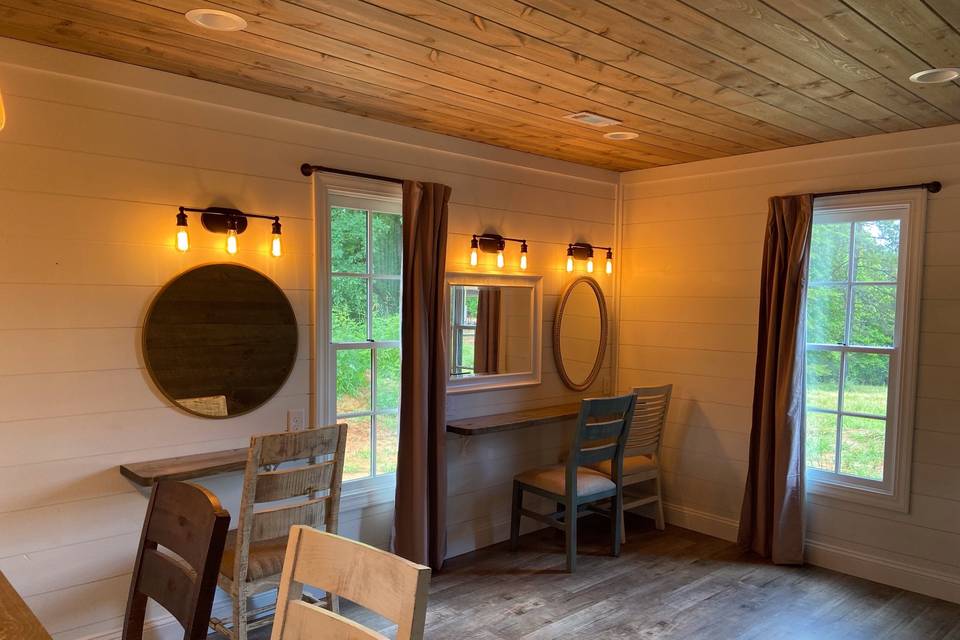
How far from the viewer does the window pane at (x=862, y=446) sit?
3574 millimetres

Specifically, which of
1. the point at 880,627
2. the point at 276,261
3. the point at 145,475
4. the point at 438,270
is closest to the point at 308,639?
the point at 145,475

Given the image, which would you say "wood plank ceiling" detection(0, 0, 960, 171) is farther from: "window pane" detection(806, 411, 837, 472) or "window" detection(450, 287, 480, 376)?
"window pane" detection(806, 411, 837, 472)

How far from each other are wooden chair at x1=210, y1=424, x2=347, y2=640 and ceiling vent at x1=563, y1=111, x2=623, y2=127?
185cm

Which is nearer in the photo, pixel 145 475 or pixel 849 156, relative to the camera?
pixel 145 475

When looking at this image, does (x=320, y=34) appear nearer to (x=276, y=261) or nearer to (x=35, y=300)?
(x=276, y=261)

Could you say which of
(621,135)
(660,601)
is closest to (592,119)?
(621,135)

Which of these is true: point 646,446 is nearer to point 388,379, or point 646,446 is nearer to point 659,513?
point 659,513

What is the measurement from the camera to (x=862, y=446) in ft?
11.9

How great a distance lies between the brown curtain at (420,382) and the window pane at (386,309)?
0.48ft

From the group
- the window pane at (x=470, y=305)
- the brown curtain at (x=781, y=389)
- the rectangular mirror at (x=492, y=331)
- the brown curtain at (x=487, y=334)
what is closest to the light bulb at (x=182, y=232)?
the rectangular mirror at (x=492, y=331)

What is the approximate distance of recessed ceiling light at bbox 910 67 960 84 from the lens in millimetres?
2496

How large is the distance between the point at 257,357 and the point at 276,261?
45 cm

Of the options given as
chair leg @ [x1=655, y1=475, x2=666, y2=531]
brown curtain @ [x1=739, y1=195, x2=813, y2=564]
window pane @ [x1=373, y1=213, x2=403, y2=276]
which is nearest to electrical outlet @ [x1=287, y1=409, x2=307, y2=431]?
window pane @ [x1=373, y1=213, x2=403, y2=276]

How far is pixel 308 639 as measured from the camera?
4.15ft
